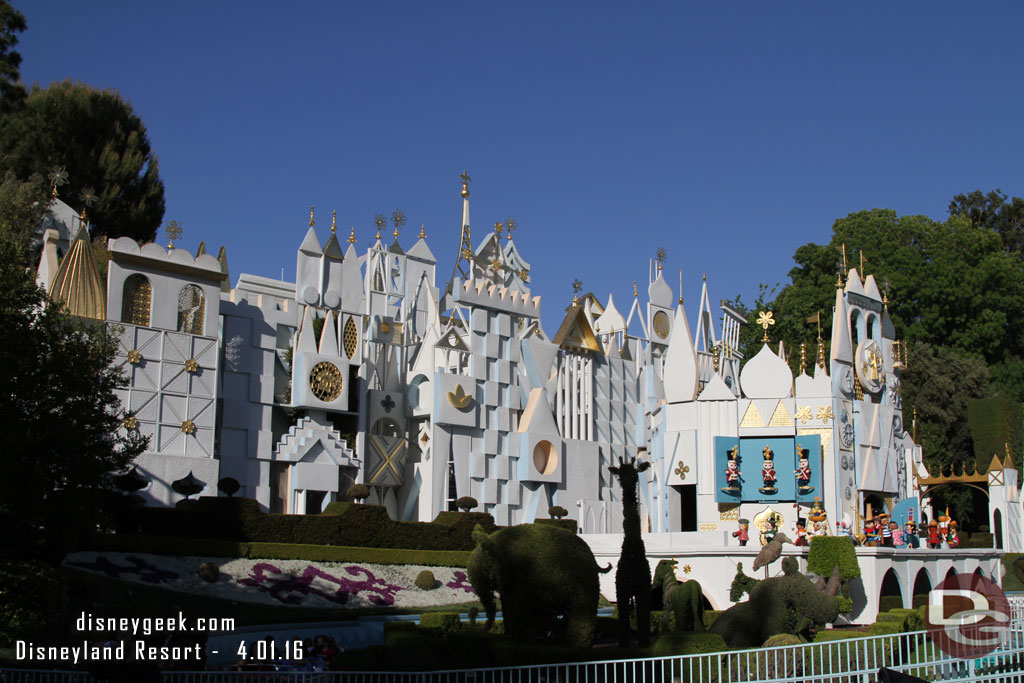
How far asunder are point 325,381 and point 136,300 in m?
7.82

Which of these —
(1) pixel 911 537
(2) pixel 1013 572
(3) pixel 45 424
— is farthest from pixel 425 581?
(2) pixel 1013 572

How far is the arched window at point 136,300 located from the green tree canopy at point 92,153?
42.8 ft

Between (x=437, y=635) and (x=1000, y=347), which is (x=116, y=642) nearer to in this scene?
(x=437, y=635)

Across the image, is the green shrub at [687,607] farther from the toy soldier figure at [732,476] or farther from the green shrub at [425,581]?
the toy soldier figure at [732,476]

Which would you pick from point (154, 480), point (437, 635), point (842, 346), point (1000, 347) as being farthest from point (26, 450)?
point (1000, 347)

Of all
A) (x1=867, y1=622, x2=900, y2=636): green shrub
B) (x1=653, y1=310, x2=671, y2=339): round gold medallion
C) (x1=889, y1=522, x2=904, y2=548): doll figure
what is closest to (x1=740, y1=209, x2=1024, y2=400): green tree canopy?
(x1=653, y1=310, x2=671, y2=339): round gold medallion

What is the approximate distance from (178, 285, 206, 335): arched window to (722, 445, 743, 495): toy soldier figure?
67.0 ft

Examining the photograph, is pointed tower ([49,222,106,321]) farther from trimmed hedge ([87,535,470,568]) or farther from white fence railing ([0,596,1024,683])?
white fence railing ([0,596,1024,683])

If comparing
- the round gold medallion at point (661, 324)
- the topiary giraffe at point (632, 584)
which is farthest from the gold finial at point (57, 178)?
the topiary giraffe at point (632, 584)

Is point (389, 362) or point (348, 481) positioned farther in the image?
point (389, 362)

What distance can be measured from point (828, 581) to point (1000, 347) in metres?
39.2

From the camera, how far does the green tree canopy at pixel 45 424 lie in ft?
75.8

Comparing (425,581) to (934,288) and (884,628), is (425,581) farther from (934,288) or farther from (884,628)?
(934,288)

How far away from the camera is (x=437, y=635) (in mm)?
23406
